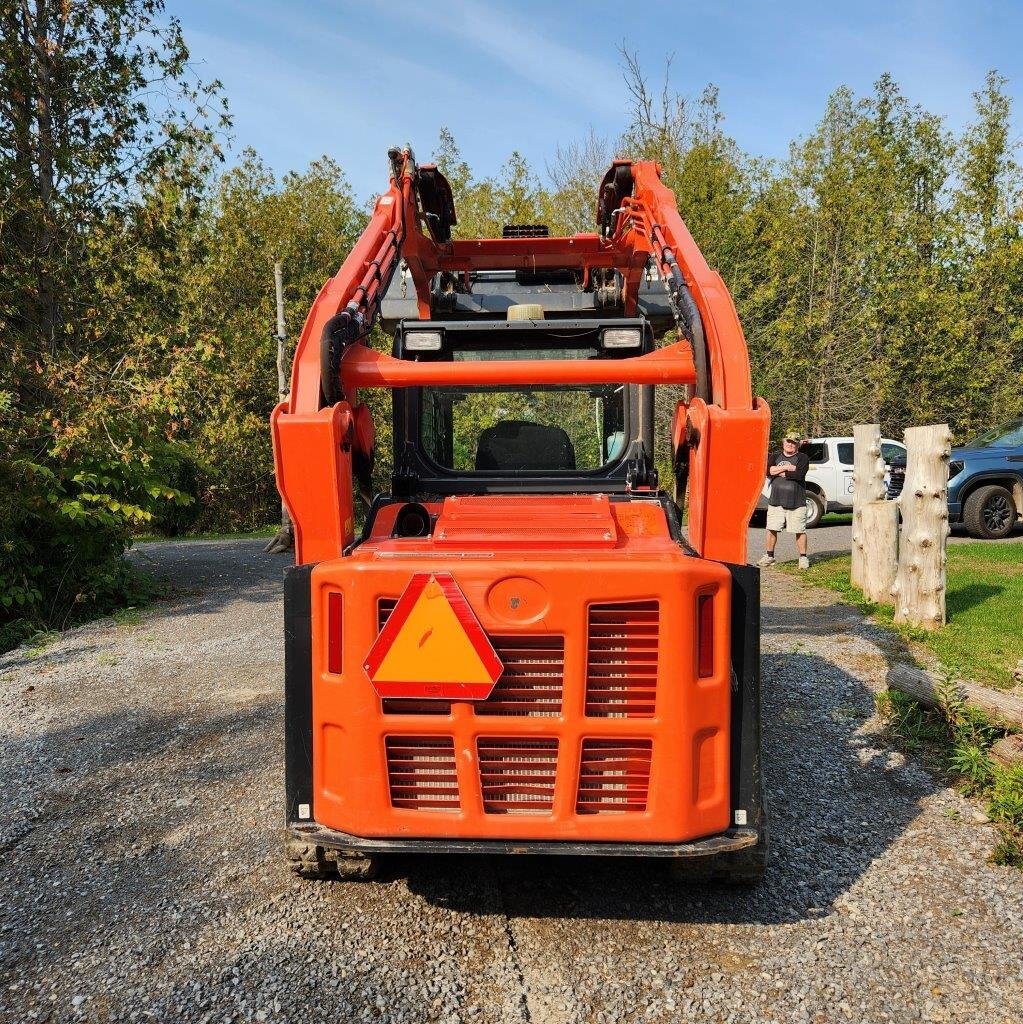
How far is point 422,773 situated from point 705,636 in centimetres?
110

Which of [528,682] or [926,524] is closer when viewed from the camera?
[528,682]

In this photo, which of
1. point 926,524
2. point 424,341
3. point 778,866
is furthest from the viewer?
point 926,524

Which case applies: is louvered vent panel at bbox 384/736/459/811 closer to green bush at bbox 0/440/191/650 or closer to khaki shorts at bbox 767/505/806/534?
green bush at bbox 0/440/191/650

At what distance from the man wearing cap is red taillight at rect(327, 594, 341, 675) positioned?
8968 millimetres

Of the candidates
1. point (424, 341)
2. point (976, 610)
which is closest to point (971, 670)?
point (976, 610)

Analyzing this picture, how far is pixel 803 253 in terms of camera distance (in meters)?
20.5

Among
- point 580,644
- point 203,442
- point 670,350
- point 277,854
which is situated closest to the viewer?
point 580,644

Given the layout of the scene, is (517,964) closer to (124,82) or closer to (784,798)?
(784,798)

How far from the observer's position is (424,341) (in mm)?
3697

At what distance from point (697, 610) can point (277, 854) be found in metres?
2.23

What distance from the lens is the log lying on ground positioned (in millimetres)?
4527

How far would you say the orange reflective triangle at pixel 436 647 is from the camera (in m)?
2.72

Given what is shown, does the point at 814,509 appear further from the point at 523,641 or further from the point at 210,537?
the point at 210,537

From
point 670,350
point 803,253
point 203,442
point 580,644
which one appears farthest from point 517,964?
point 803,253
